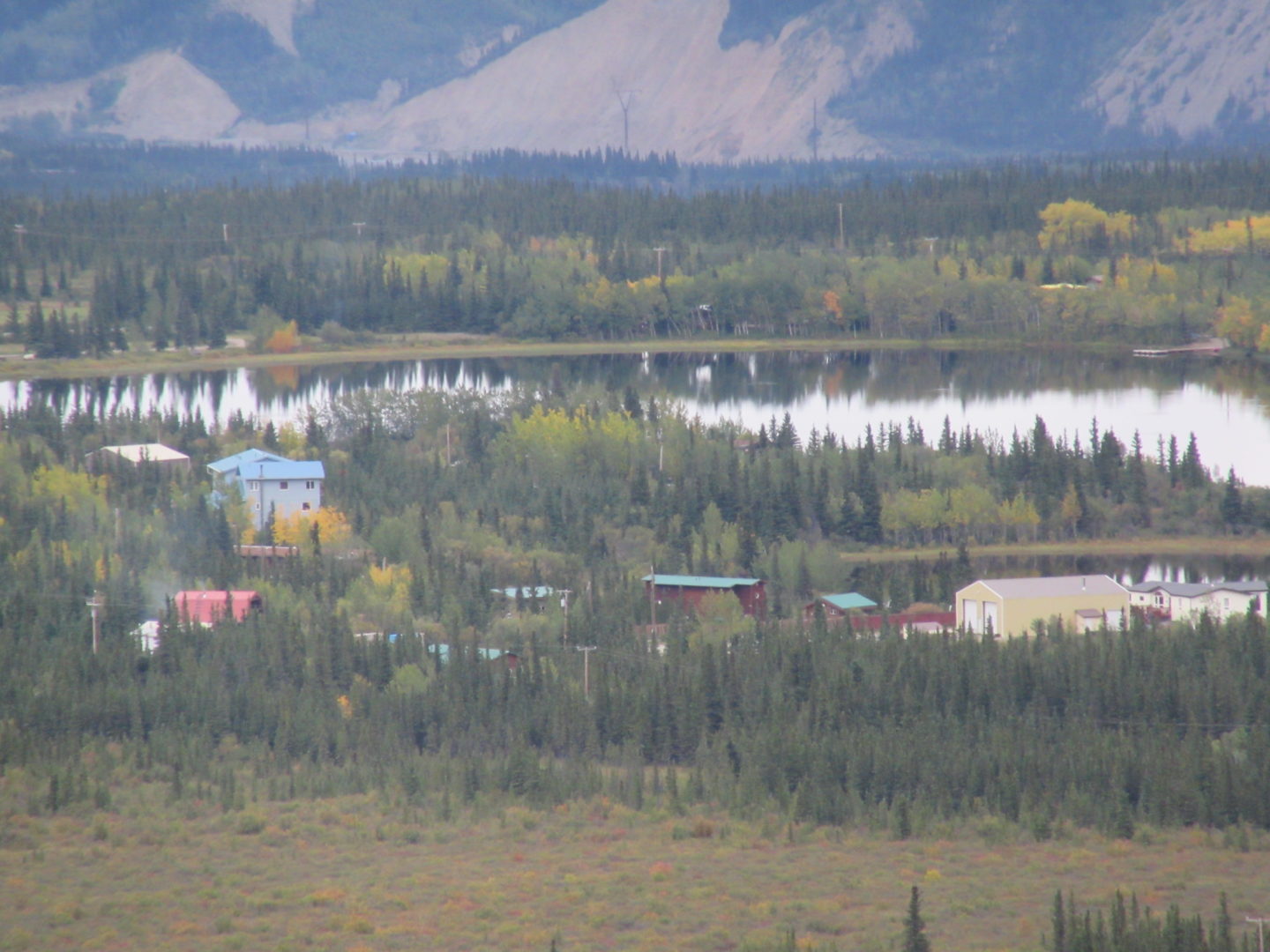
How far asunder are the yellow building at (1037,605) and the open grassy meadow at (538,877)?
11.0m

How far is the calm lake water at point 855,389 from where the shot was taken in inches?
2793

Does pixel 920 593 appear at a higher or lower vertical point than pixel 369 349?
lower

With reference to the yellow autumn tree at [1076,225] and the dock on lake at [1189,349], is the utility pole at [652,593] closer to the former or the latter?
the dock on lake at [1189,349]

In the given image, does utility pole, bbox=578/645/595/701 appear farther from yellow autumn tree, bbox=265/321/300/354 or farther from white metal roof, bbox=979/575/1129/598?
yellow autumn tree, bbox=265/321/300/354

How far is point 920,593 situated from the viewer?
4591 cm

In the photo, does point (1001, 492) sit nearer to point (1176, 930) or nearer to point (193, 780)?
point (193, 780)

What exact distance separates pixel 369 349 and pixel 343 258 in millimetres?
15064

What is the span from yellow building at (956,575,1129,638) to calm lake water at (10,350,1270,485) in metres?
18.1

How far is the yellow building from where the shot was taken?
41594mm

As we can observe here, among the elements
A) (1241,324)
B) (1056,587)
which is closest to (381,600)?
(1056,587)

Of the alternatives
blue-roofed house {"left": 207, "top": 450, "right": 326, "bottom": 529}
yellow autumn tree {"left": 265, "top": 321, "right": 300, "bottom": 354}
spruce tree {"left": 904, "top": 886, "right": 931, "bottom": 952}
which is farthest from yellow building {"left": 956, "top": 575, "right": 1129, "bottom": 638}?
yellow autumn tree {"left": 265, "top": 321, "right": 300, "bottom": 354}

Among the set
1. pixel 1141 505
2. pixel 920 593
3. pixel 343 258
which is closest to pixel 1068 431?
pixel 1141 505

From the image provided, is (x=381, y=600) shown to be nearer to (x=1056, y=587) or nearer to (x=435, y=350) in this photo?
(x=1056, y=587)

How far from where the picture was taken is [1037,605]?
41844 millimetres
